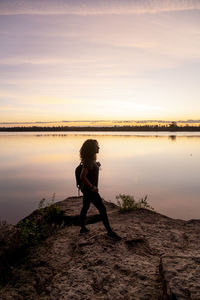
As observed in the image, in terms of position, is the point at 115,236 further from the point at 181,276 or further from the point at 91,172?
the point at 181,276

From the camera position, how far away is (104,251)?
5391mm

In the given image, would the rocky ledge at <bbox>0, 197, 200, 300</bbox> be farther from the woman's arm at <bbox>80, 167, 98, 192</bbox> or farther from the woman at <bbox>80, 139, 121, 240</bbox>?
the woman's arm at <bbox>80, 167, 98, 192</bbox>

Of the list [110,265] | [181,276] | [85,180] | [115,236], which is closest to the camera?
[181,276]

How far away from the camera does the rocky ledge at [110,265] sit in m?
3.95

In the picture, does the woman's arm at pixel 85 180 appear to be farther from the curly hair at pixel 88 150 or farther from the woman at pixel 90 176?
the curly hair at pixel 88 150

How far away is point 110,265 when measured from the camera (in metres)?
4.83

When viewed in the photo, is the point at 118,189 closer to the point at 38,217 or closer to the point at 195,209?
the point at 195,209

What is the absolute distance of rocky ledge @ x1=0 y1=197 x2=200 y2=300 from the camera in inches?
155

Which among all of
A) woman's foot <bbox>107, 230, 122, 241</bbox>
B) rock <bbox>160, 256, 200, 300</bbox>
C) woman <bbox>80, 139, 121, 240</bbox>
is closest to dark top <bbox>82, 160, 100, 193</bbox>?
woman <bbox>80, 139, 121, 240</bbox>

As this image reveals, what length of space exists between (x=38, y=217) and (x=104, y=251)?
401cm

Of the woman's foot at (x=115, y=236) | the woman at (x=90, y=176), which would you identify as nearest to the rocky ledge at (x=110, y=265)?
the woman's foot at (x=115, y=236)

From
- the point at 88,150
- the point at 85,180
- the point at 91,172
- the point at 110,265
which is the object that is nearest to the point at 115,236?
the point at 110,265

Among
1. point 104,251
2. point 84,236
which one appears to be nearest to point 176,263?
point 104,251

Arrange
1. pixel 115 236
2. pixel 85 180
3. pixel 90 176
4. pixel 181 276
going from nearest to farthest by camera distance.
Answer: pixel 181 276 < pixel 115 236 < pixel 85 180 < pixel 90 176
